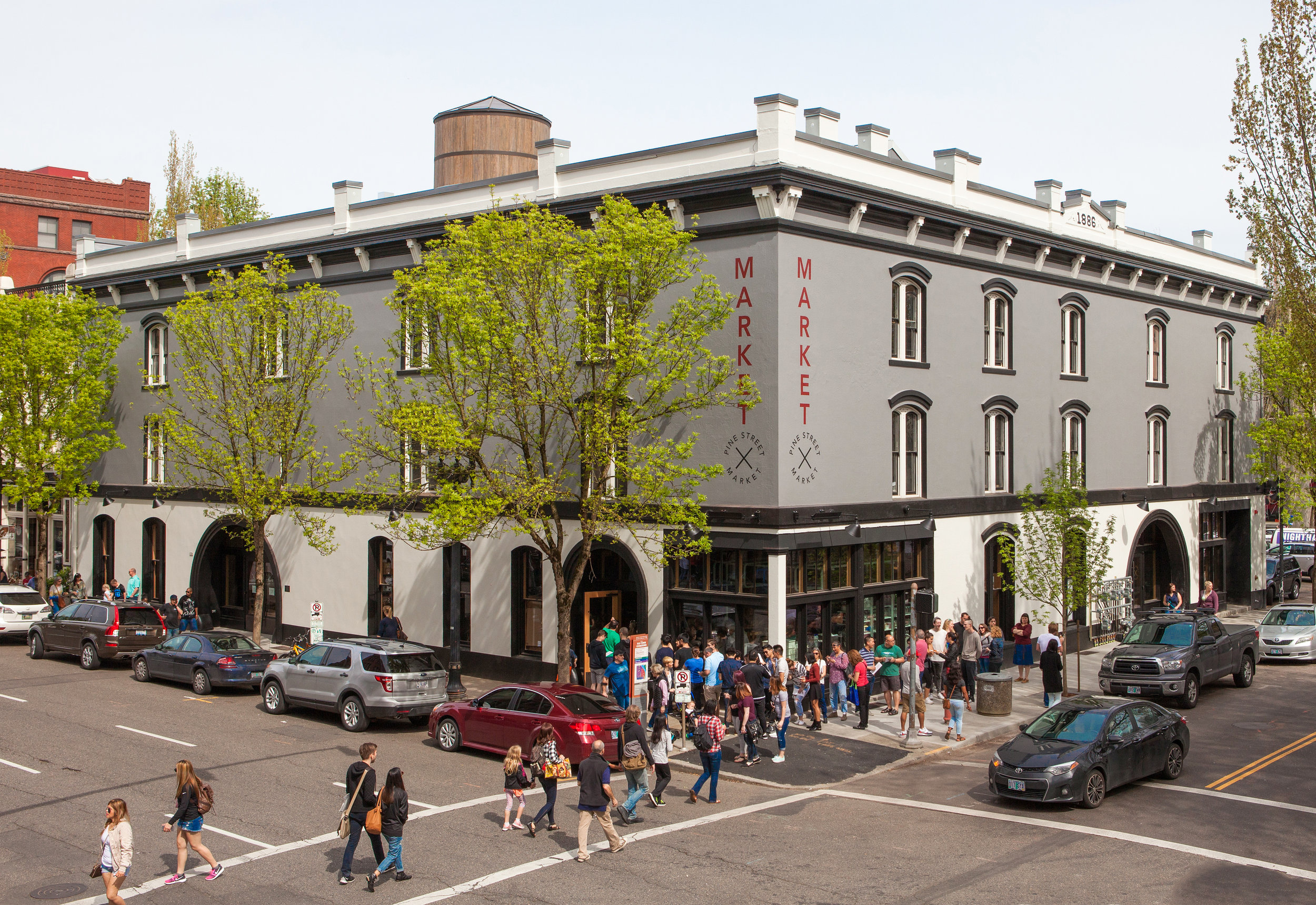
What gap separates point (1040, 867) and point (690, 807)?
17.4 ft

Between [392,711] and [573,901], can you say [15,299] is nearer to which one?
[392,711]

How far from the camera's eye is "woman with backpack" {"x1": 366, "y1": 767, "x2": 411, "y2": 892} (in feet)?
40.7

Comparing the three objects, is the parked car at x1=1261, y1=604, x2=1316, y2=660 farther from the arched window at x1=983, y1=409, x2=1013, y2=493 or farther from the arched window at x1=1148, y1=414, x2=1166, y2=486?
the arched window at x1=983, y1=409, x2=1013, y2=493

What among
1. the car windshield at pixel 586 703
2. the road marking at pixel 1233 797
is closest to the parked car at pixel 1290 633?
the road marking at pixel 1233 797

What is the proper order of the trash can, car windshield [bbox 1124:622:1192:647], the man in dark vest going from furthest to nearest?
car windshield [bbox 1124:622:1192:647], the trash can, the man in dark vest

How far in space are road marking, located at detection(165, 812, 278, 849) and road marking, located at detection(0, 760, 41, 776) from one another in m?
4.39

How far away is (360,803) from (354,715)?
9.26 m

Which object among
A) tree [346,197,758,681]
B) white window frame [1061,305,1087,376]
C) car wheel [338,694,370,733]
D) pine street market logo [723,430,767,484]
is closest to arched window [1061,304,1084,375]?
white window frame [1061,305,1087,376]

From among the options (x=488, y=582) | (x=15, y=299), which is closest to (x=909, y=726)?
(x=488, y=582)

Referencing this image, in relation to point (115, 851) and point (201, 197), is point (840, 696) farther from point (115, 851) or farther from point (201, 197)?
point (201, 197)

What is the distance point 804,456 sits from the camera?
2366 cm

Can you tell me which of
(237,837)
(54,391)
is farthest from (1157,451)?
(54,391)

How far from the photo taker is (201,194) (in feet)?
203

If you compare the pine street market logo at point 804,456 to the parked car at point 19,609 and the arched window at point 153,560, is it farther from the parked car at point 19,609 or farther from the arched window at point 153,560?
the arched window at point 153,560
